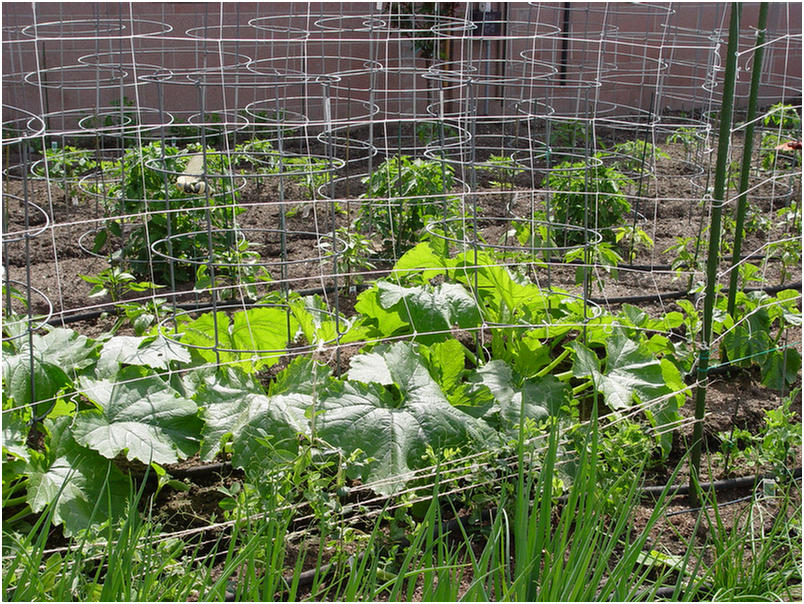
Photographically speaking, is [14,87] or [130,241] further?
[14,87]

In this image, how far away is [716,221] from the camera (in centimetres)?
247

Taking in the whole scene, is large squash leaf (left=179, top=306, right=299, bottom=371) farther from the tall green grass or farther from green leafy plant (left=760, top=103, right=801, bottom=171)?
green leafy plant (left=760, top=103, right=801, bottom=171)

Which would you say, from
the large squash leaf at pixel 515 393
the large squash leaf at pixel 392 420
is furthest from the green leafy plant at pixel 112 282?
the large squash leaf at pixel 515 393

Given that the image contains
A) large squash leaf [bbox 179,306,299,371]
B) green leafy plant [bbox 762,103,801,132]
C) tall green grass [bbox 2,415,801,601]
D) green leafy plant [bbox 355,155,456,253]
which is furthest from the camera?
green leafy plant [bbox 762,103,801,132]

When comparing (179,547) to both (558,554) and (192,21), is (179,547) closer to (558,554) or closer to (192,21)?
(558,554)

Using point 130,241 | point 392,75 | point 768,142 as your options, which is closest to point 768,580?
point 130,241

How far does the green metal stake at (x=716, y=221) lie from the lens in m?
2.36

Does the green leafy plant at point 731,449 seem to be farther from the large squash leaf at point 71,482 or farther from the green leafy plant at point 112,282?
the green leafy plant at point 112,282

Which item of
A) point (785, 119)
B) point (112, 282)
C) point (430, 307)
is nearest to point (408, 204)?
point (112, 282)

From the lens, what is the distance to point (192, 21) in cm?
931

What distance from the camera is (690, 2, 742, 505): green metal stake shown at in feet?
7.75

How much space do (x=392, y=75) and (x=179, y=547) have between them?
7.89m

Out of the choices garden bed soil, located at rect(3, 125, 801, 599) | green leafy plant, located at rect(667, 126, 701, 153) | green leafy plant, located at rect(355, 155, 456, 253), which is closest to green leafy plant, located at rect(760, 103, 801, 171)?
garden bed soil, located at rect(3, 125, 801, 599)

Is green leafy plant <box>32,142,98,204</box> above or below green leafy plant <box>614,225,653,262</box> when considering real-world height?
above
